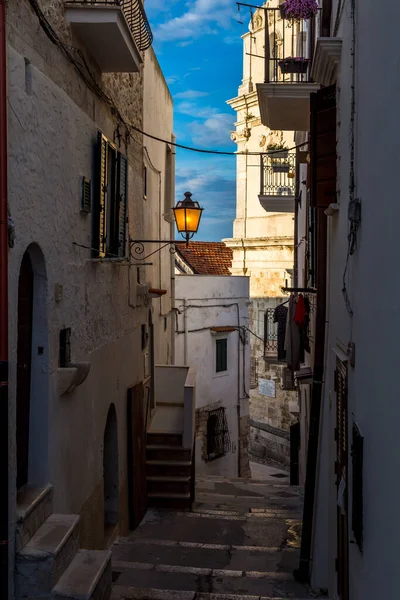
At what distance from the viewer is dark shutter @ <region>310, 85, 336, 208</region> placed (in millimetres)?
6906

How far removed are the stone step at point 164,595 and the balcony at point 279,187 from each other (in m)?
11.5

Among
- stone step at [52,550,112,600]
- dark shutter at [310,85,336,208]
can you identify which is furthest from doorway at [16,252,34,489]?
dark shutter at [310,85,336,208]

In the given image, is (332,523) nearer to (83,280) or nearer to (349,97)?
(83,280)

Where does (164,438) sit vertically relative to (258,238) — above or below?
below

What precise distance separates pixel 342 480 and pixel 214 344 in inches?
619

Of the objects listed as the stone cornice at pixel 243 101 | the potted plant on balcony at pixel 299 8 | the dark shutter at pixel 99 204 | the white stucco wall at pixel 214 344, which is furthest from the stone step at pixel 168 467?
the stone cornice at pixel 243 101

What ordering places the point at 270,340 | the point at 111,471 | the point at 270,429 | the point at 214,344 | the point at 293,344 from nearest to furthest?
the point at 111,471 < the point at 293,344 < the point at 270,340 < the point at 214,344 < the point at 270,429

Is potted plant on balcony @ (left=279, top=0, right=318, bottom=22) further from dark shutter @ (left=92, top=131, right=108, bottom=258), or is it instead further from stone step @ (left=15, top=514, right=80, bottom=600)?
stone step @ (left=15, top=514, right=80, bottom=600)

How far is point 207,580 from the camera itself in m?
7.52

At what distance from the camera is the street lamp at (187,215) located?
1039 cm

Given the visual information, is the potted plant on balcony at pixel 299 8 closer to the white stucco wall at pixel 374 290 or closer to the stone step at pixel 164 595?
the white stucco wall at pixel 374 290

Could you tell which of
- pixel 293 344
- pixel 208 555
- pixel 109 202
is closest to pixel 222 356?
pixel 293 344

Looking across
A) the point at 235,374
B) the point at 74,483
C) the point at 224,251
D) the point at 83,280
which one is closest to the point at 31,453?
the point at 74,483

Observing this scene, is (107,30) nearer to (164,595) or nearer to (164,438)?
(164,595)
